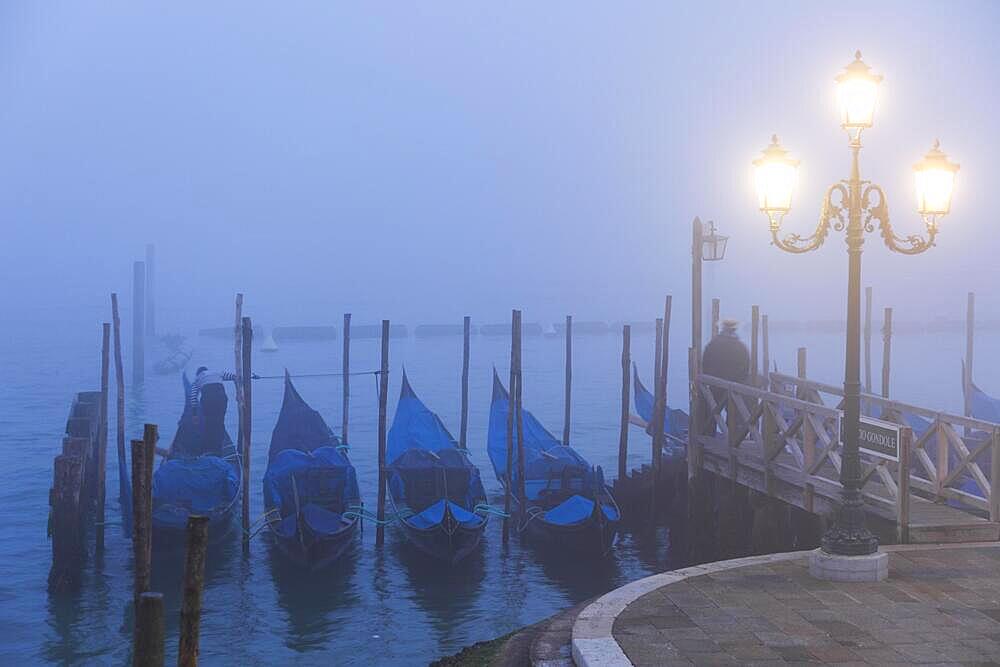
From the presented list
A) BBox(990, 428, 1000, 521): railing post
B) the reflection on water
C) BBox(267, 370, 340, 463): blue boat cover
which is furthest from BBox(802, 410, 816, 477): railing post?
BBox(267, 370, 340, 463): blue boat cover

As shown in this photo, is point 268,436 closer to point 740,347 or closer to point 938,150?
point 740,347

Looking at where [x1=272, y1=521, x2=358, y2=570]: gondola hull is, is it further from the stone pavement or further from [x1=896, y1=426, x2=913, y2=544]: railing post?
[x1=896, y1=426, x2=913, y2=544]: railing post

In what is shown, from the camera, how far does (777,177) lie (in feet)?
22.2

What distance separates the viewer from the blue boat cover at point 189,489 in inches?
533

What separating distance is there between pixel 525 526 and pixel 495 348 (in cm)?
8379

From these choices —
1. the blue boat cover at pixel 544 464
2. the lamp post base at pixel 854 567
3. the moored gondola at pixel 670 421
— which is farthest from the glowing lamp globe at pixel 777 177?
the moored gondola at pixel 670 421

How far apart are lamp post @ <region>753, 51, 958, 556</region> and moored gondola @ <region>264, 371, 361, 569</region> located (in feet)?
25.0

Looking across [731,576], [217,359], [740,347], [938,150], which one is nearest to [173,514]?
[740,347]

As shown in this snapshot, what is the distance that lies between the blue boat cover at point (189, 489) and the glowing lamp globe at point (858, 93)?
10.1 metres

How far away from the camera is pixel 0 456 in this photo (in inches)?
1051

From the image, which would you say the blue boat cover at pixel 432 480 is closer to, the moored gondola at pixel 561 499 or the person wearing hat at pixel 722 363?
the moored gondola at pixel 561 499

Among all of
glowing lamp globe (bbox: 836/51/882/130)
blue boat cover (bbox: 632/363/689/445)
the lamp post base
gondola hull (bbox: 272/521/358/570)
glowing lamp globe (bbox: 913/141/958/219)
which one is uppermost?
glowing lamp globe (bbox: 836/51/882/130)

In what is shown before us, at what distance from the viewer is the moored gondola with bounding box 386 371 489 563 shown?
12797 millimetres

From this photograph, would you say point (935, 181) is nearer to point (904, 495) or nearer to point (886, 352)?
point (904, 495)
